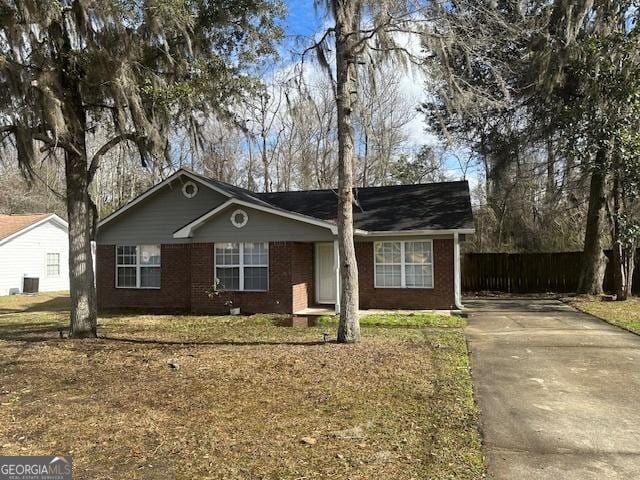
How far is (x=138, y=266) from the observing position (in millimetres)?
17312

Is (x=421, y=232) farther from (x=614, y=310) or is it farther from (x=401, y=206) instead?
(x=614, y=310)

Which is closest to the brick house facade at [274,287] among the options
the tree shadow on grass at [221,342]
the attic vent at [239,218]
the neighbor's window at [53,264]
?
the attic vent at [239,218]

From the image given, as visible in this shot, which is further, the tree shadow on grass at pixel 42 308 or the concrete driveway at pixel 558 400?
the tree shadow on grass at pixel 42 308

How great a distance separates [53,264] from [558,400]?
2741 cm

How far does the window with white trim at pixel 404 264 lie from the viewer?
49.3 feet

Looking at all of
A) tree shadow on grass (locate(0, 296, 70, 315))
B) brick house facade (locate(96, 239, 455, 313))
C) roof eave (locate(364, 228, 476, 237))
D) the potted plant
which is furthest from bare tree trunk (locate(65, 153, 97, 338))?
roof eave (locate(364, 228, 476, 237))

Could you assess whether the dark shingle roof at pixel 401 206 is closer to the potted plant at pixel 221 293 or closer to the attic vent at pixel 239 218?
the attic vent at pixel 239 218

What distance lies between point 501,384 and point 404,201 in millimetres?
10818

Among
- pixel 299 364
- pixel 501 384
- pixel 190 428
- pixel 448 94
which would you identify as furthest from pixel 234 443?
pixel 448 94

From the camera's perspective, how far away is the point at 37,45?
9.12 meters

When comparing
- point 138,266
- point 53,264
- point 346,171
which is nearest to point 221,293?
point 138,266

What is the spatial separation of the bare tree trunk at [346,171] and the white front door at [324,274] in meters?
6.87

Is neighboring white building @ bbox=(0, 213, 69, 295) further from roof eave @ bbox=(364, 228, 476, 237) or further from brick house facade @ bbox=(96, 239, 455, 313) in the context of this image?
roof eave @ bbox=(364, 228, 476, 237)

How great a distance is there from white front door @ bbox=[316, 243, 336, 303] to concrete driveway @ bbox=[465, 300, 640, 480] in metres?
5.84
